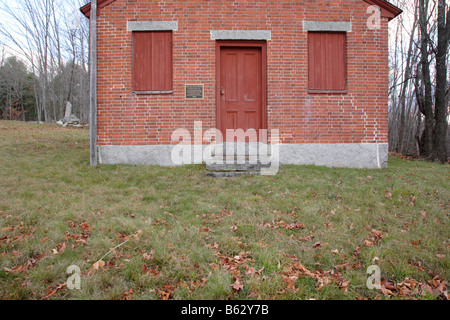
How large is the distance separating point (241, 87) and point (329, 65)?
2557 mm

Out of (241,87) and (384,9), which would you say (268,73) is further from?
(384,9)

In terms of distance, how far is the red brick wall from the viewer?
819 centimetres

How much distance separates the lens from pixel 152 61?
326 inches

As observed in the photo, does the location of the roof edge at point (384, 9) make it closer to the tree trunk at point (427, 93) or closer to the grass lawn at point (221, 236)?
the tree trunk at point (427, 93)

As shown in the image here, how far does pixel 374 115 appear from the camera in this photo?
8.50m

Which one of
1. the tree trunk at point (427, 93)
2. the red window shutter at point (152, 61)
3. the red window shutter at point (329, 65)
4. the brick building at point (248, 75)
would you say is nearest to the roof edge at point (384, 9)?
the brick building at point (248, 75)

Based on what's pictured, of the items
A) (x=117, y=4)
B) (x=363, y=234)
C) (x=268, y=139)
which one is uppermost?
(x=117, y=4)

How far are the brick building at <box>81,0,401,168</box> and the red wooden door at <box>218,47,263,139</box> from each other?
0.03 m

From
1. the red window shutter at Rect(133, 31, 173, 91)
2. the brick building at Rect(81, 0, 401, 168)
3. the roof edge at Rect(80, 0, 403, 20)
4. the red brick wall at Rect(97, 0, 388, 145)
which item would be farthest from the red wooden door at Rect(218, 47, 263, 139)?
the roof edge at Rect(80, 0, 403, 20)

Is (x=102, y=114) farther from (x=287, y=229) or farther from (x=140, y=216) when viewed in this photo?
(x=287, y=229)

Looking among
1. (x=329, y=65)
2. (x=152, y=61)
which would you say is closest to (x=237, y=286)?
(x=152, y=61)

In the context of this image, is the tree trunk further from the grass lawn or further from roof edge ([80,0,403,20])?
the grass lawn
